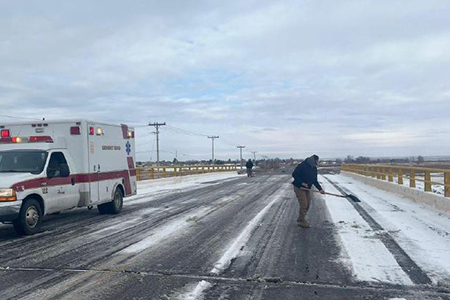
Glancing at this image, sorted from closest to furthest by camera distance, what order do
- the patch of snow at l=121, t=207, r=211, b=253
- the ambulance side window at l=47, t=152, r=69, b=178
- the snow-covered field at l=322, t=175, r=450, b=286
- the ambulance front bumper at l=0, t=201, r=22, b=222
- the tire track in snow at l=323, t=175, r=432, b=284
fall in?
the tire track in snow at l=323, t=175, r=432, b=284
the snow-covered field at l=322, t=175, r=450, b=286
the patch of snow at l=121, t=207, r=211, b=253
the ambulance front bumper at l=0, t=201, r=22, b=222
the ambulance side window at l=47, t=152, r=69, b=178

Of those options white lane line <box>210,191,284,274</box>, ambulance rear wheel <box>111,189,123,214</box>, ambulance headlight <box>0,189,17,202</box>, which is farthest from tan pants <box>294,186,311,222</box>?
ambulance headlight <box>0,189,17,202</box>

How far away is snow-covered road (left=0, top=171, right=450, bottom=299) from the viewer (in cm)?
544

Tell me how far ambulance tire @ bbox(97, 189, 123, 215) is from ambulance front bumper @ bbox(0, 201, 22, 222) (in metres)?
3.86

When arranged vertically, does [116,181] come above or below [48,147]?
below

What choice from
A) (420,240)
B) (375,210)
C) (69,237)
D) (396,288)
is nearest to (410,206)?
(375,210)

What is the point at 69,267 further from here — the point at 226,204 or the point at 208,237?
the point at 226,204

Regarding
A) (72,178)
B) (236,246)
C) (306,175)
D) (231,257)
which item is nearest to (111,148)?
(72,178)

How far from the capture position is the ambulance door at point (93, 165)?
1164 cm

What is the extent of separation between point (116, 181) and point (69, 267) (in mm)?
6800

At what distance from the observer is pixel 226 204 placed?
14828 mm

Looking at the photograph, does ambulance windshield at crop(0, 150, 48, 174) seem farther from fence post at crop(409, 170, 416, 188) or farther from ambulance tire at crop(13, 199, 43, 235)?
fence post at crop(409, 170, 416, 188)

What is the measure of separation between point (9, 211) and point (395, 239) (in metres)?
7.69

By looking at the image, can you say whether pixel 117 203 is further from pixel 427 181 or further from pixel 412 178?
pixel 412 178

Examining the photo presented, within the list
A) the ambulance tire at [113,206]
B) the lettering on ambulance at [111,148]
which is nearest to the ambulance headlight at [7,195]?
the lettering on ambulance at [111,148]
